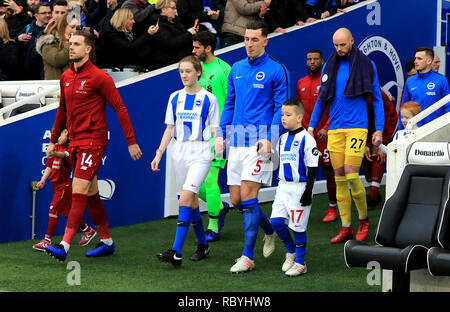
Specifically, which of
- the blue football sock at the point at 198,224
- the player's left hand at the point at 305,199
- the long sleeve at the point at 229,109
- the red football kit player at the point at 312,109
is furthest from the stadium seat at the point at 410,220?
the red football kit player at the point at 312,109

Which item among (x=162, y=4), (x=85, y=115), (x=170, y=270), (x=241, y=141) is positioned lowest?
(x=170, y=270)

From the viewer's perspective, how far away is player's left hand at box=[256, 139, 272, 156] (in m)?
8.10

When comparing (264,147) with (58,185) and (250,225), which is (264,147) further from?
(58,185)

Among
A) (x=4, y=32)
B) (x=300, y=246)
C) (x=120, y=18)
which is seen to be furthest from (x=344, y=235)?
(x=4, y=32)

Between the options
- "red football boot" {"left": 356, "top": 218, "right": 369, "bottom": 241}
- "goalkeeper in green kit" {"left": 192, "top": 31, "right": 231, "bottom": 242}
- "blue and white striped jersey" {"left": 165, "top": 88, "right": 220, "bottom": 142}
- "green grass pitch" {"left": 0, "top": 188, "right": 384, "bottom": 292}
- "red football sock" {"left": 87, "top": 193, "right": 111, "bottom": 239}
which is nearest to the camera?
"green grass pitch" {"left": 0, "top": 188, "right": 384, "bottom": 292}

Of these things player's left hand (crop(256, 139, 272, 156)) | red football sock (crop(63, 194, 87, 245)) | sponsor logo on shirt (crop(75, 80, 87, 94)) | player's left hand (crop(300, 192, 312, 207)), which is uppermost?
sponsor logo on shirt (crop(75, 80, 87, 94))

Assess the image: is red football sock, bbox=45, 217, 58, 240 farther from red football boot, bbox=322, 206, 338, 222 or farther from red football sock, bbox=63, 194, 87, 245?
red football boot, bbox=322, 206, 338, 222

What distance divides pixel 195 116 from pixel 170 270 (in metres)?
1.45

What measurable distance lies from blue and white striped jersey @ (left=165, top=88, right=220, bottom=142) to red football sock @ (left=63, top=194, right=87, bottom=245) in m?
1.07

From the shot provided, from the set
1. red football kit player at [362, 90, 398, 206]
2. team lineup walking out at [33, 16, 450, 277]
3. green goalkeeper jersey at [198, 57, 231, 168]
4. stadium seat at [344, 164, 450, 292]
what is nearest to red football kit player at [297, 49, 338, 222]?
red football kit player at [362, 90, 398, 206]

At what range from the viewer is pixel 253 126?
836 cm
